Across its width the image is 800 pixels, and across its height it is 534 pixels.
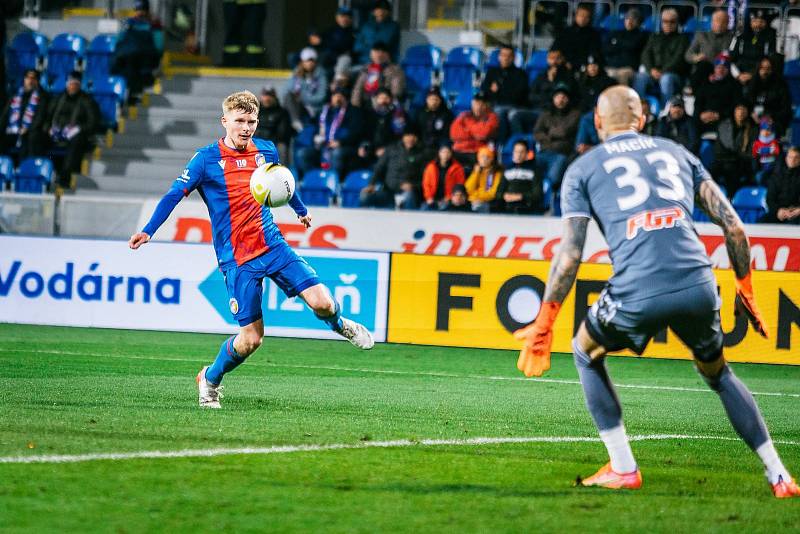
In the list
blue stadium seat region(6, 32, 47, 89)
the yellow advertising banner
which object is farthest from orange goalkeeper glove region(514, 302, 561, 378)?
blue stadium seat region(6, 32, 47, 89)

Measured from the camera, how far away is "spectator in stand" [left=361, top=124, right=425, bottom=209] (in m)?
17.8

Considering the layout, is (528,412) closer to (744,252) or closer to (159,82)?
(744,252)

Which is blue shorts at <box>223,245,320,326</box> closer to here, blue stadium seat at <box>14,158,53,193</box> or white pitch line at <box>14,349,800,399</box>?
white pitch line at <box>14,349,800,399</box>

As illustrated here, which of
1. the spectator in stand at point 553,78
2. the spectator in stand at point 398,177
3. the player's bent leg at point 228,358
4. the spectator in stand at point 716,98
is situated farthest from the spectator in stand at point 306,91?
the player's bent leg at point 228,358

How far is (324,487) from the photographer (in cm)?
605

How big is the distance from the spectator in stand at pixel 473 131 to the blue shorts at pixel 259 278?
9607mm

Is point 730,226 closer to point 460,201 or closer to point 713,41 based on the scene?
point 460,201

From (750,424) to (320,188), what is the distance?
1299cm

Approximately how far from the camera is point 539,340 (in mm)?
5988

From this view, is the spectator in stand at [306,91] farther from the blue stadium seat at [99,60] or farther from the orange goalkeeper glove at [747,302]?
the orange goalkeeper glove at [747,302]

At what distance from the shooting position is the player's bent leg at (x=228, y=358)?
8680 mm

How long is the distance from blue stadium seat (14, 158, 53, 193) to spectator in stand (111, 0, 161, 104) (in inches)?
99.9

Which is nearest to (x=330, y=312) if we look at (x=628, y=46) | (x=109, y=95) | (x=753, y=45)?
(x=628, y=46)

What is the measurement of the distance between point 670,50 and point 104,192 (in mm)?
9269
